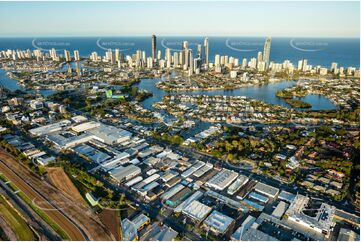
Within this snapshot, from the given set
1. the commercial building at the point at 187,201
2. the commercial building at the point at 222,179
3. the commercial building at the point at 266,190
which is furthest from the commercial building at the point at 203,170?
the commercial building at the point at 266,190

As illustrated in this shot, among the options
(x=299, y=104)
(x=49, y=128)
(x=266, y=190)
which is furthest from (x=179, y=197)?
(x=299, y=104)

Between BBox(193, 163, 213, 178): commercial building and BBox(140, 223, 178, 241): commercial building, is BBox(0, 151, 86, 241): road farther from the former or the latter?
BBox(193, 163, 213, 178): commercial building

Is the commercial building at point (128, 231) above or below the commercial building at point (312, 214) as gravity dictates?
below

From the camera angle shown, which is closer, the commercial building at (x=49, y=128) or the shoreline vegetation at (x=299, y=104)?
the commercial building at (x=49, y=128)

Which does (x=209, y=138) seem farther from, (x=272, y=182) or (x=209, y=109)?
(x=209, y=109)

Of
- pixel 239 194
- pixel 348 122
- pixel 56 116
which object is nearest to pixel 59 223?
pixel 239 194

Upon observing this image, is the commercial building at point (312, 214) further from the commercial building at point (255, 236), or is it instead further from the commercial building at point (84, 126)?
the commercial building at point (84, 126)

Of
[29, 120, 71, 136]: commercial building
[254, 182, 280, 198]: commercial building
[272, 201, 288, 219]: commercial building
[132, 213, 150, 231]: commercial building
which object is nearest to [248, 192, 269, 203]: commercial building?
[254, 182, 280, 198]: commercial building

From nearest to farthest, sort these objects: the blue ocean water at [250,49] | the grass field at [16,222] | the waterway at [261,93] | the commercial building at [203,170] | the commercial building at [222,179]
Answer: the grass field at [16,222] < the commercial building at [222,179] < the commercial building at [203,170] < the waterway at [261,93] < the blue ocean water at [250,49]
